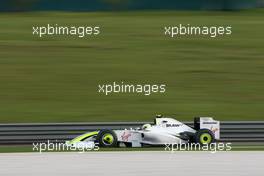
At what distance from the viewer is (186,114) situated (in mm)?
14984

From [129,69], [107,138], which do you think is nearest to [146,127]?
[107,138]

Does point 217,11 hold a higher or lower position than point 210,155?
higher

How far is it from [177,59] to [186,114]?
127 inches

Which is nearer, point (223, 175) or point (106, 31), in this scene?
point (223, 175)

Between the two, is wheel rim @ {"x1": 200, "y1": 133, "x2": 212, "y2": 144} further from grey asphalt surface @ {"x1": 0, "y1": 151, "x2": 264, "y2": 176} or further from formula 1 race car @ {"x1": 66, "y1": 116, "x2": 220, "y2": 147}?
grey asphalt surface @ {"x1": 0, "y1": 151, "x2": 264, "y2": 176}

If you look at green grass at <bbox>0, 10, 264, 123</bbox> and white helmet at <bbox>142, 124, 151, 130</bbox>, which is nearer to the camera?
white helmet at <bbox>142, 124, 151, 130</bbox>

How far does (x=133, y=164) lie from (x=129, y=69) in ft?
25.5

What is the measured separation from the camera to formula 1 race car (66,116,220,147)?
11.9 meters

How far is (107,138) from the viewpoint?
11.9 meters

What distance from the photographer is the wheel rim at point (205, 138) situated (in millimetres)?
11844

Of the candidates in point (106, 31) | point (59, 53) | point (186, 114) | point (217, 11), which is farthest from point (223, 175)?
point (217, 11)

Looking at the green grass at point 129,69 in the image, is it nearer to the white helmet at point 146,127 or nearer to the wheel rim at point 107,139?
the white helmet at point 146,127

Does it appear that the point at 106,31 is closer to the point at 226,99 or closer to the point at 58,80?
the point at 58,80

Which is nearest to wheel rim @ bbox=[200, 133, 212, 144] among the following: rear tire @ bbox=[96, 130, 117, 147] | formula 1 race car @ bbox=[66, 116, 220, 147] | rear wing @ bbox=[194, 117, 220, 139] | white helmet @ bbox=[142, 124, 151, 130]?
formula 1 race car @ bbox=[66, 116, 220, 147]
